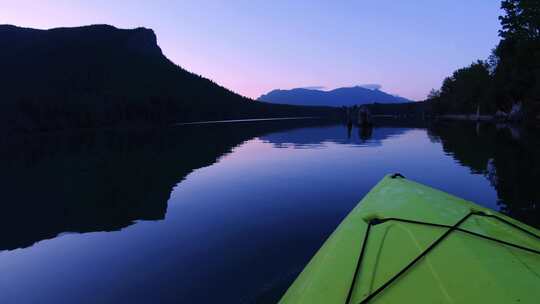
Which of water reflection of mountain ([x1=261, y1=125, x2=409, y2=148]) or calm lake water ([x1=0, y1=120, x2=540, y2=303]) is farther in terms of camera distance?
water reflection of mountain ([x1=261, y1=125, x2=409, y2=148])

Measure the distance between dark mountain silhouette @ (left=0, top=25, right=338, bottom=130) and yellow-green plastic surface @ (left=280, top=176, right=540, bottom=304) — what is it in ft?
301

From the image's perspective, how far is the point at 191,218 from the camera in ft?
33.7

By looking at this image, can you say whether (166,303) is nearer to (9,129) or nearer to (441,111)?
(9,129)

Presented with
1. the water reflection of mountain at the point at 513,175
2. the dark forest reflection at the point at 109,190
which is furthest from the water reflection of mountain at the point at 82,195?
the water reflection of mountain at the point at 513,175

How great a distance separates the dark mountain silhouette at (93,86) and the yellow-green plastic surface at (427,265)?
91.6m

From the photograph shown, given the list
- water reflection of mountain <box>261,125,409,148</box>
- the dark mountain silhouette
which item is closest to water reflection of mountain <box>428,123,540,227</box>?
water reflection of mountain <box>261,125,409,148</box>

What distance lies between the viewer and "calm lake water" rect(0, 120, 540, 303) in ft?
20.3

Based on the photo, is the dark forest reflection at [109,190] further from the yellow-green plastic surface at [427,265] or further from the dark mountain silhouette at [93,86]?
the dark mountain silhouette at [93,86]

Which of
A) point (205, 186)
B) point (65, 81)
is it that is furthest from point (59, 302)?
point (65, 81)

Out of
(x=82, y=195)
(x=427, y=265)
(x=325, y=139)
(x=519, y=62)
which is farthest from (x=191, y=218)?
(x=519, y=62)

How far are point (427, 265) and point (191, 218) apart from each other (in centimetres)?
810

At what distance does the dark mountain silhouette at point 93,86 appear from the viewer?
8094 cm

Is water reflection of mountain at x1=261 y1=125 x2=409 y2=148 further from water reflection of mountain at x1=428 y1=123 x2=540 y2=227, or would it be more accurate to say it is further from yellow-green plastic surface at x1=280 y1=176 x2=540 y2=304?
yellow-green plastic surface at x1=280 y1=176 x2=540 y2=304

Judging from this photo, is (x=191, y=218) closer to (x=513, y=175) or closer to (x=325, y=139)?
(x=513, y=175)
